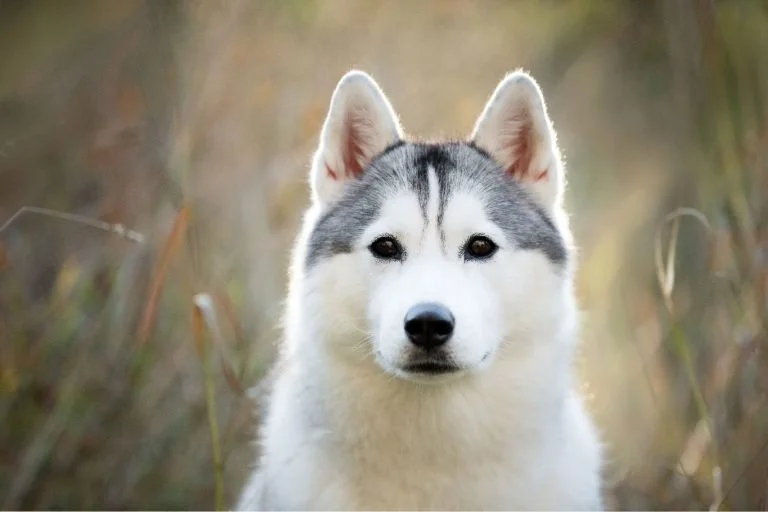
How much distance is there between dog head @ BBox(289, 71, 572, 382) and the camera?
189cm

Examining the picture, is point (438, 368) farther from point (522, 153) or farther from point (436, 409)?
point (522, 153)

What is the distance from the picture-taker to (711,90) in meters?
2.73

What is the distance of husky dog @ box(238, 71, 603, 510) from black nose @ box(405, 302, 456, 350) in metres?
0.09

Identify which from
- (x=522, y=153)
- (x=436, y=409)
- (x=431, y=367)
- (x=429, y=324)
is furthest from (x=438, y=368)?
(x=522, y=153)

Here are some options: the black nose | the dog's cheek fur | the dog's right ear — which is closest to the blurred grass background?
the dog's right ear

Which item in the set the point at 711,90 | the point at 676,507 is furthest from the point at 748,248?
the point at 676,507

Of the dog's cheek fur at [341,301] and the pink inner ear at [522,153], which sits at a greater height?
the pink inner ear at [522,153]

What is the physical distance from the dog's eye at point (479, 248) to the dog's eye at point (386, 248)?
0.15 meters

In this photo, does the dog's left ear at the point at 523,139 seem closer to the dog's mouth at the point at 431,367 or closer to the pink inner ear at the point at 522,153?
the pink inner ear at the point at 522,153

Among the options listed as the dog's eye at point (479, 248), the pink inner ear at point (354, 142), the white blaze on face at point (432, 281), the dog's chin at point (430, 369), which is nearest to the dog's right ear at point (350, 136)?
the pink inner ear at point (354, 142)

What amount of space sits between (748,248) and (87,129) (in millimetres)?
1972

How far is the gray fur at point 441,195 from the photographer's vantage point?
2.11 m

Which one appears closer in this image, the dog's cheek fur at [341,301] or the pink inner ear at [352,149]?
the dog's cheek fur at [341,301]

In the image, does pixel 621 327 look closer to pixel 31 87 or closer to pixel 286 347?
pixel 286 347
